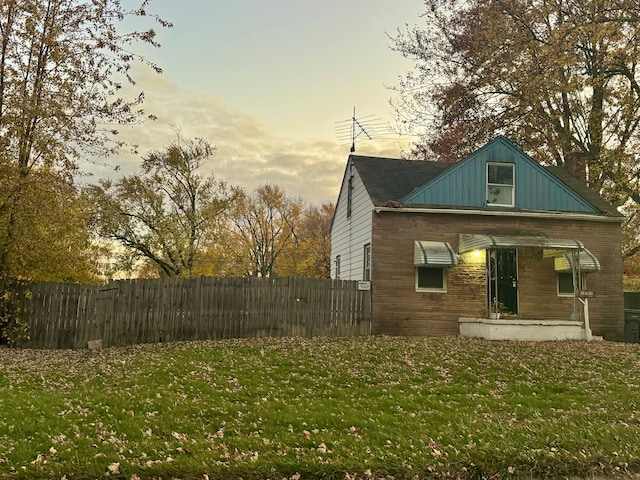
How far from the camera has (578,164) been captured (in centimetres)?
2292

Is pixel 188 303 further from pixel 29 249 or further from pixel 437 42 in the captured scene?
pixel 437 42

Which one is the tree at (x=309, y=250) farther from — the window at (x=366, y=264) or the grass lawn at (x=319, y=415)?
the grass lawn at (x=319, y=415)

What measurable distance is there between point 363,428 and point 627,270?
24265 millimetres

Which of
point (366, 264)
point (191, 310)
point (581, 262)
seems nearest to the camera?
point (191, 310)

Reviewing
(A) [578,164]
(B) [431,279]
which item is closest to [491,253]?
(B) [431,279]

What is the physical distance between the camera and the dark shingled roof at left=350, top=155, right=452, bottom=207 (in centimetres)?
1576

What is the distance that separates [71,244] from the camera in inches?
505

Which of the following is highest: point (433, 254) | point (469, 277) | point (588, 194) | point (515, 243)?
point (588, 194)

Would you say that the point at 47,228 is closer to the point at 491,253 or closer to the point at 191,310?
the point at 191,310

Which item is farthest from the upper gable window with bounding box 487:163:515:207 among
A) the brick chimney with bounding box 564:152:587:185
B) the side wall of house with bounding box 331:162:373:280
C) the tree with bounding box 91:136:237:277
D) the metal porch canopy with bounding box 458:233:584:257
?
the tree with bounding box 91:136:237:277

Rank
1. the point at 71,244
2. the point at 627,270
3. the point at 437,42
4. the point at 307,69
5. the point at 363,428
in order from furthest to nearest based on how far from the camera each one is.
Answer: the point at 627,270 < the point at 437,42 < the point at 307,69 < the point at 71,244 < the point at 363,428

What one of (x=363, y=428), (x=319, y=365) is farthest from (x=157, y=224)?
(x=363, y=428)

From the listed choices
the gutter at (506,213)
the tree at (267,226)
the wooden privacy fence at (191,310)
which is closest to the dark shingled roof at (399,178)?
the gutter at (506,213)

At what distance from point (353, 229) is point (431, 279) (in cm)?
379
